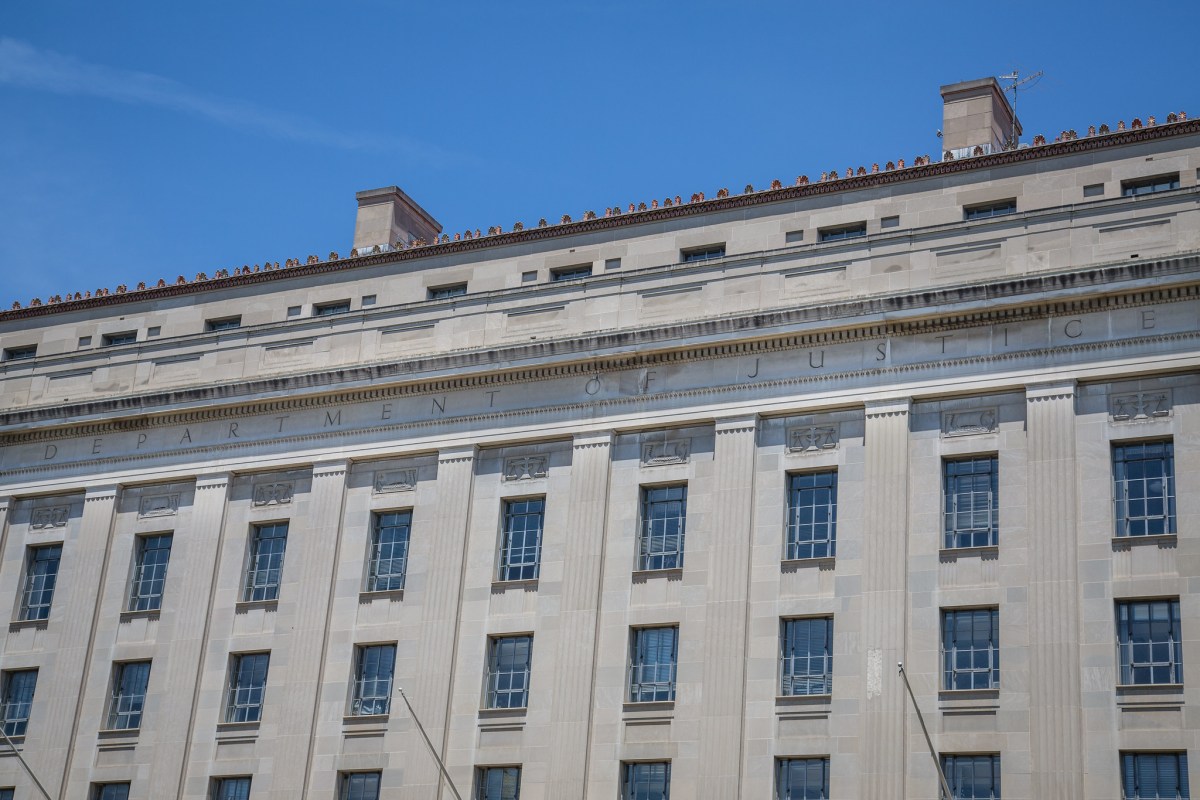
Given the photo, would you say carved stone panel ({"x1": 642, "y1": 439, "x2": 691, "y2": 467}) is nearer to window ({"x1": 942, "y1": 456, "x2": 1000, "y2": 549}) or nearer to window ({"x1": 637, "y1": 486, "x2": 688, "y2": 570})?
window ({"x1": 637, "y1": 486, "x2": 688, "y2": 570})

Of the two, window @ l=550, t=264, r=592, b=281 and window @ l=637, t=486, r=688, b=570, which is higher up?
window @ l=550, t=264, r=592, b=281

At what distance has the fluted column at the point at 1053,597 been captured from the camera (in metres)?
36.9

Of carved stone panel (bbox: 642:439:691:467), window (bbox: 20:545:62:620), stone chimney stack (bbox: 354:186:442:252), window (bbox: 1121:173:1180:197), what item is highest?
stone chimney stack (bbox: 354:186:442:252)

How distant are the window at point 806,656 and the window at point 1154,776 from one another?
6289mm

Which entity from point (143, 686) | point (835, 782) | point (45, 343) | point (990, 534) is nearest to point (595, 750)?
point (835, 782)

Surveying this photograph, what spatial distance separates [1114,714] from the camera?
3703 centimetres

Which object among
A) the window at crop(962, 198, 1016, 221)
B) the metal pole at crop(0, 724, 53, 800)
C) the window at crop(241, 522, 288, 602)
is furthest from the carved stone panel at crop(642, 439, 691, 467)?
the metal pole at crop(0, 724, 53, 800)

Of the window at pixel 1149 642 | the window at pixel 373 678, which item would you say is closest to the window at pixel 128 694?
the window at pixel 373 678

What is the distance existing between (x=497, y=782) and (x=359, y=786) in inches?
138

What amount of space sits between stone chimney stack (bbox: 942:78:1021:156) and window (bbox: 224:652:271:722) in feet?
68.0

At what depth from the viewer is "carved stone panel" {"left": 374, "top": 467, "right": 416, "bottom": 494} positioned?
46562 mm

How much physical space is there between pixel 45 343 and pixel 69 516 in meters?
7.30

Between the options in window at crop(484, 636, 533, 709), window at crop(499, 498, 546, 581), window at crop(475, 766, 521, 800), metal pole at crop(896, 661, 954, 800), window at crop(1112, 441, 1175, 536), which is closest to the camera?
metal pole at crop(896, 661, 954, 800)

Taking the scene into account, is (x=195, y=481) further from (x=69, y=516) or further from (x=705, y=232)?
(x=705, y=232)
